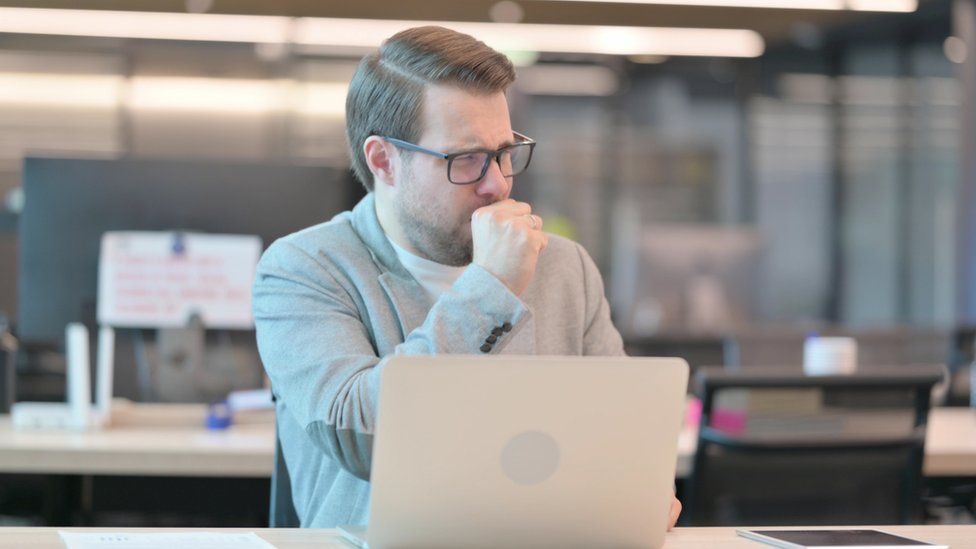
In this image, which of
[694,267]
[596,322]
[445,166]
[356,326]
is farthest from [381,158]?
[694,267]

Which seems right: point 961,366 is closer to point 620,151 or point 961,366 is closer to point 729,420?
point 729,420

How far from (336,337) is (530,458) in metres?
0.51

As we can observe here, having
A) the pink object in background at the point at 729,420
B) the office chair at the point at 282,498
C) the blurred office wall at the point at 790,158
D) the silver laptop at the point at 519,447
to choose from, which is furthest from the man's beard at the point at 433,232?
the blurred office wall at the point at 790,158

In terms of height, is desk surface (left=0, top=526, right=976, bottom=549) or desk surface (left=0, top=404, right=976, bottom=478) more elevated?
desk surface (left=0, top=526, right=976, bottom=549)

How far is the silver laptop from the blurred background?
1632 millimetres

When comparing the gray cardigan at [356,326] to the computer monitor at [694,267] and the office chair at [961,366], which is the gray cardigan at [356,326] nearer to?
the office chair at [961,366]

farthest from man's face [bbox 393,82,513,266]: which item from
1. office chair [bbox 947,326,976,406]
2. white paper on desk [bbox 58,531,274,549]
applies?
office chair [bbox 947,326,976,406]

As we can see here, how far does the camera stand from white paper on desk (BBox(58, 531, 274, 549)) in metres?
1.29

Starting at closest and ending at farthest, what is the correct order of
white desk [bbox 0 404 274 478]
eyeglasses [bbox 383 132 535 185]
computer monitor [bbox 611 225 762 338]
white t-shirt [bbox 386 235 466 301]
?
eyeglasses [bbox 383 132 535 185]
white t-shirt [bbox 386 235 466 301]
white desk [bbox 0 404 274 478]
computer monitor [bbox 611 225 762 338]

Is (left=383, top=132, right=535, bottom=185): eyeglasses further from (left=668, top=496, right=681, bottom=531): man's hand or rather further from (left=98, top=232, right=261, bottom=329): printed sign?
(left=98, top=232, right=261, bottom=329): printed sign

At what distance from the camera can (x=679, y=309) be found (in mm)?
5734

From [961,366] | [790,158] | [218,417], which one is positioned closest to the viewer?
[218,417]

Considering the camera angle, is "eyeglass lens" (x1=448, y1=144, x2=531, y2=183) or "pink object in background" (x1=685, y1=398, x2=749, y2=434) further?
"pink object in background" (x1=685, y1=398, x2=749, y2=434)

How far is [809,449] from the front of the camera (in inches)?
90.4
